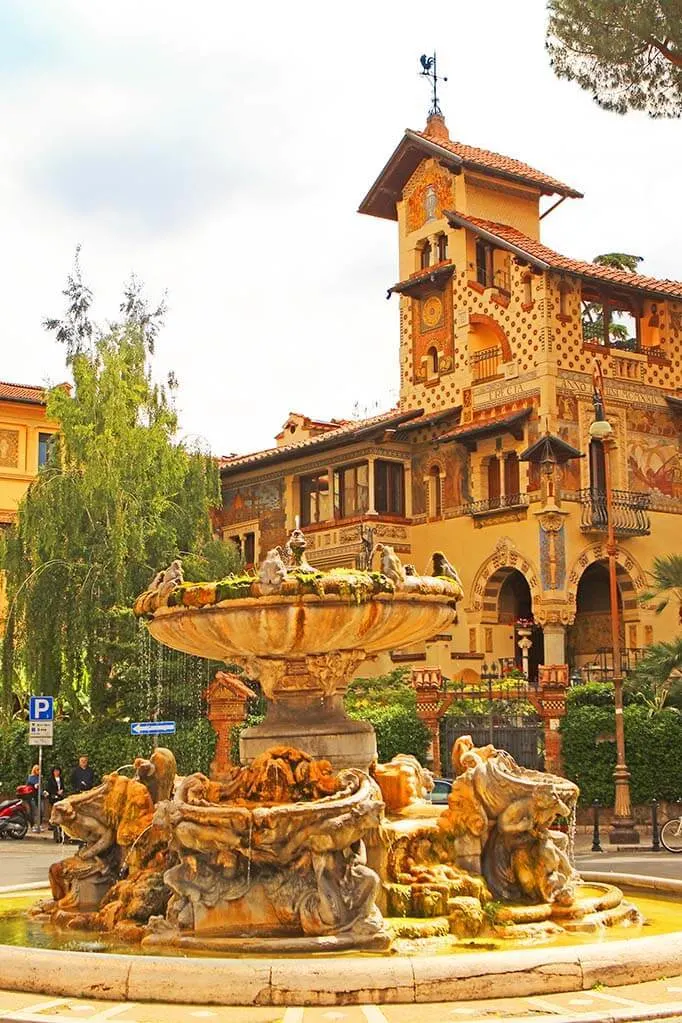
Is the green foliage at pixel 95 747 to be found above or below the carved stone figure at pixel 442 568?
below

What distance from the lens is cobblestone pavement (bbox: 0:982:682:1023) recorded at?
7855 mm

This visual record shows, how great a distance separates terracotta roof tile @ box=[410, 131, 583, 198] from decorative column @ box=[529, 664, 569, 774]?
17791 mm

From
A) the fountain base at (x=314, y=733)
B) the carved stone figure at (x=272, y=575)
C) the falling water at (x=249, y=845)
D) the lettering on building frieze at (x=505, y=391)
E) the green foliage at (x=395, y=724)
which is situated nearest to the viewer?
the falling water at (x=249, y=845)

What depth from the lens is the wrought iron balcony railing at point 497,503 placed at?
38250 mm

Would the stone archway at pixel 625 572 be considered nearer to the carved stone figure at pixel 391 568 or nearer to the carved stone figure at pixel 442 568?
the carved stone figure at pixel 442 568

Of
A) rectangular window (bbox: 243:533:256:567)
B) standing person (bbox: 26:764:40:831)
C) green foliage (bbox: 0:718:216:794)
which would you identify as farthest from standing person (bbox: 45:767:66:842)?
rectangular window (bbox: 243:533:256:567)

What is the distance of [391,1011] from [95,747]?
23983 millimetres

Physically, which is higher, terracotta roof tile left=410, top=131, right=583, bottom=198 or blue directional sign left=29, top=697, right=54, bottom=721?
terracotta roof tile left=410, top=131, right=583, bottom=198

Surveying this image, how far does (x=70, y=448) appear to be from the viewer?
33.3m

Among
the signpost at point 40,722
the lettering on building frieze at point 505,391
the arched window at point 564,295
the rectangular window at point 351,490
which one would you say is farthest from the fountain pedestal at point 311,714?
the rectangular window at point 351,490

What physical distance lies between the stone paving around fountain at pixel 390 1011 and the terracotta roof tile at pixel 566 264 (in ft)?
102

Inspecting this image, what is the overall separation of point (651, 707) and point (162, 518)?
489 inches

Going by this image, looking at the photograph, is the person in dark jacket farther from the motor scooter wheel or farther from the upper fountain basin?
the upper fountain basin

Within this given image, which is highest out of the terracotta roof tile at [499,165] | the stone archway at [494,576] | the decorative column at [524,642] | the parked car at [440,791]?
the terracotta roof tile at [499,165]
